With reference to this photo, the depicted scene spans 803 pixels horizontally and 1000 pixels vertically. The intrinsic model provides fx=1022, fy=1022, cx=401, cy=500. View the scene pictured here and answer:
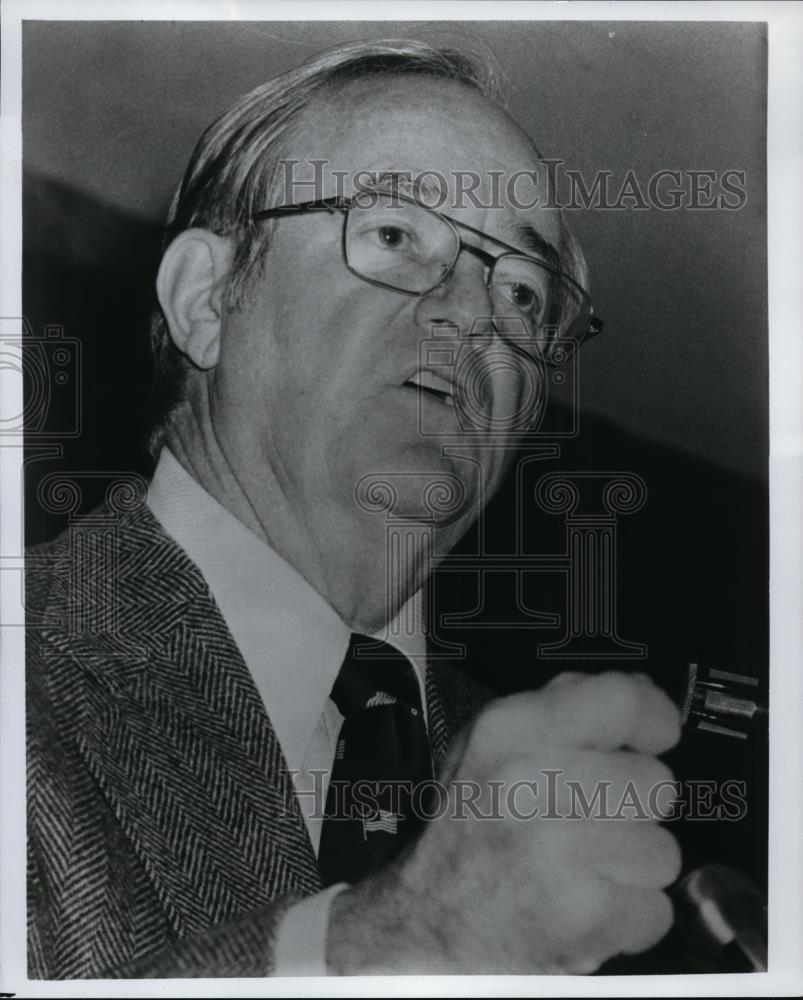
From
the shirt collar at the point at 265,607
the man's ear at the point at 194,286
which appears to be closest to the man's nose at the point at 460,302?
the man's ear at the point at 194,286

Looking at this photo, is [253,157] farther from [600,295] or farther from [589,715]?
[589,715]

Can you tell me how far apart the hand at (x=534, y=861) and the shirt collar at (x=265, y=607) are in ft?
0.77

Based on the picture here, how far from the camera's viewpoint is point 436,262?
1487 millimetres

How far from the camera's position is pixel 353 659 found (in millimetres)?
1512

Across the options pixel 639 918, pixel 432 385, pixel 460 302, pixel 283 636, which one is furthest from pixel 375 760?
pixel 460 302

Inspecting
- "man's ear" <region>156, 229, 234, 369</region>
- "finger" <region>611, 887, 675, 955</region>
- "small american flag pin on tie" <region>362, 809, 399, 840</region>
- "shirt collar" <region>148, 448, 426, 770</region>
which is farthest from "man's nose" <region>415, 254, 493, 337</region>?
"finger" <region>611, 887, 675, 955</region>

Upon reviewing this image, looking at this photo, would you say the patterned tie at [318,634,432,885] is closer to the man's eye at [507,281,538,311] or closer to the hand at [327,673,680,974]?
the hand at [327,673,680,974]

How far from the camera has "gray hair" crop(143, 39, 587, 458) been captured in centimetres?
149

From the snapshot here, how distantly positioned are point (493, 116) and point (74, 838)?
123cm

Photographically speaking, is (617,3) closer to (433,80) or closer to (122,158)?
(433,80)

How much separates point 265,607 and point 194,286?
48cm

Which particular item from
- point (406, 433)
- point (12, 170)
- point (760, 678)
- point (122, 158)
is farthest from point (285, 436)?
point (760, 678)

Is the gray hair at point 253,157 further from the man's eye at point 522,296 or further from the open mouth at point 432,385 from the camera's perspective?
the open mouth at point 432,385

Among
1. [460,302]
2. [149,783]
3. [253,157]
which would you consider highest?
[253,157]
